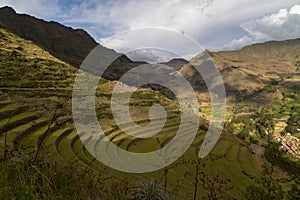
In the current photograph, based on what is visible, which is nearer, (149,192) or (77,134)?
(149,192)

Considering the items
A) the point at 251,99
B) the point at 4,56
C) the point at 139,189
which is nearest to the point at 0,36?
the point at 4,56

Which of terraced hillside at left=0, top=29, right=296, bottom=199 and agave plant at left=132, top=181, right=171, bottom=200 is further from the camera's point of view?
terraced hillside at left=0, top=29, right=296, bottom=199

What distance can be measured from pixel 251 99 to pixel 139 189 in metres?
204

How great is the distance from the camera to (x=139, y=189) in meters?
5.55

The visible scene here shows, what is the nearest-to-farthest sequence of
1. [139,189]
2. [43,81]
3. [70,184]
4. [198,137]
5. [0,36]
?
[70,184] → [139,189] → [198,137] → [43,81] → [0,36]

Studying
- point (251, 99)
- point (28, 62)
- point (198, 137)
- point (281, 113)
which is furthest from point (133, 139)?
point (251, 99)

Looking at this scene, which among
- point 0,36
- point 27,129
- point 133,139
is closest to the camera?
point 27,129

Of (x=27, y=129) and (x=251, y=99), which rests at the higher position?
(x=251, y=99)

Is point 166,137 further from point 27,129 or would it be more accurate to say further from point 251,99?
point 251,99

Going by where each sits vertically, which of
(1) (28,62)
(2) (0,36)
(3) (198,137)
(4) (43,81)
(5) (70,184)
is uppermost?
(2) (0,36)

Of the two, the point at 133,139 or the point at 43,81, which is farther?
the point at 43,81

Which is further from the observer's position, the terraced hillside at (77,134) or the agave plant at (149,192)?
the terraced hillside at (77,134)

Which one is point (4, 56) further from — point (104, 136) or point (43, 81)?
point (104, 136)

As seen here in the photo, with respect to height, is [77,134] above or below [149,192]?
below
